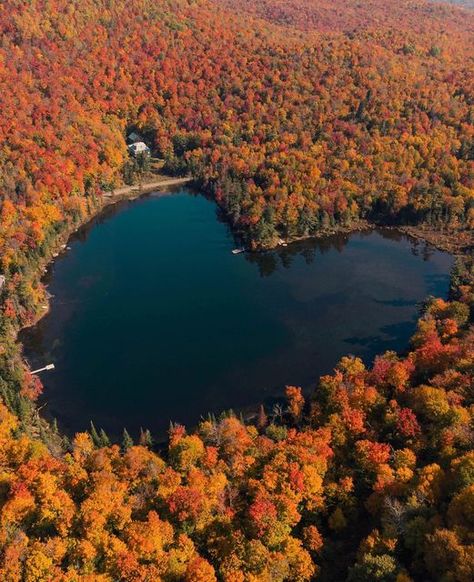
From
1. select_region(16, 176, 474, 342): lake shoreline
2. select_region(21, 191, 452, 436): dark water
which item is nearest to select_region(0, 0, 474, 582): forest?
select_region(16, 176, 474, 342): lake shoreline

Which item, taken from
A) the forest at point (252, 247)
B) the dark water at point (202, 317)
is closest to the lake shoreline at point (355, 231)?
the forest at point (252, 247)

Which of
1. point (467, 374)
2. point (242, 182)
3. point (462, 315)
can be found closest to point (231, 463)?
point (467, 374)

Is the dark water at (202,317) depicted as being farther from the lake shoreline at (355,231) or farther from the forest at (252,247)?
the forest at (252,247)

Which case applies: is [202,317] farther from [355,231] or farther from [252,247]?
[355,231]

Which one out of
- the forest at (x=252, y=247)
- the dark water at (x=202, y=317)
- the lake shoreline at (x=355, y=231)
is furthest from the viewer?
the lake shoreline at (x=355, y=231)

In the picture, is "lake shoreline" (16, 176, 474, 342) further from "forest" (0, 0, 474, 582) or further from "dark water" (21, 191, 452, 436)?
"dark water" (21, 191, 452, 436)

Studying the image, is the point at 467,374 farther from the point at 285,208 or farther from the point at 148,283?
the point at 285,208

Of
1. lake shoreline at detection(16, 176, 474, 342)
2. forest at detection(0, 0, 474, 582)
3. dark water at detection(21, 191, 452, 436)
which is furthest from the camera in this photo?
lake shoreline at detection(16, 176, 474, 342)
